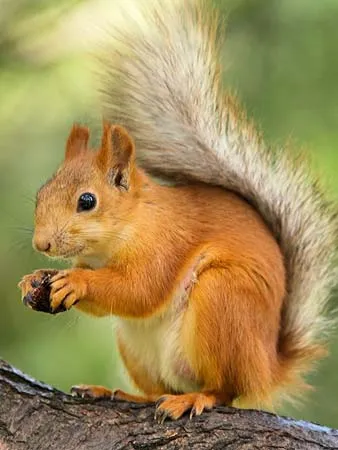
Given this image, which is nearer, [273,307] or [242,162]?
[273,307]

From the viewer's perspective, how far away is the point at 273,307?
8.56 ft

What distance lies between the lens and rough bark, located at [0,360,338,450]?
2322mm

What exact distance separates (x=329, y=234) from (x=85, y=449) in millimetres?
986

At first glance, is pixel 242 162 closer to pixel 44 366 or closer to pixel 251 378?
pixel 251 378

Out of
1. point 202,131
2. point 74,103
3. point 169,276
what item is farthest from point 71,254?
point 74,103

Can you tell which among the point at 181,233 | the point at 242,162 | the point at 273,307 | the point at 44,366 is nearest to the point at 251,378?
the point at 273,307

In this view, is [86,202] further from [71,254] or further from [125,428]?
[125,428]

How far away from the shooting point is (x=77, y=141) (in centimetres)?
271

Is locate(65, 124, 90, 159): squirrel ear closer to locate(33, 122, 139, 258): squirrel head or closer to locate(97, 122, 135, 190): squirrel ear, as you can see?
locate(33, 122, 139, 258): squirrel head

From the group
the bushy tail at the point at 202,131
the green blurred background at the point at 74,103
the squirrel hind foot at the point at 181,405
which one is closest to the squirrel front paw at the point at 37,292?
the squirrel hind foot at the point at 181,405

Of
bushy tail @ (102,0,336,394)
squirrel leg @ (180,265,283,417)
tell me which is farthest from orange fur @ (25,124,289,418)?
bushy tail @ (102,0,336,394)

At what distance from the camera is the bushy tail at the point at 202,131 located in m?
2.80

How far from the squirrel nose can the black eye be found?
157 millimetres

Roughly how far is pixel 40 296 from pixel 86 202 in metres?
0.28
